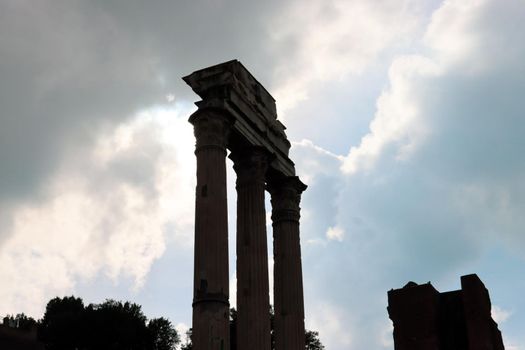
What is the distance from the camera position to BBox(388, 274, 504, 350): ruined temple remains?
19484mm

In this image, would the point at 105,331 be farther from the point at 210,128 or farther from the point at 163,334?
the point at 210,128

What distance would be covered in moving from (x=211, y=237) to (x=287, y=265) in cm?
615

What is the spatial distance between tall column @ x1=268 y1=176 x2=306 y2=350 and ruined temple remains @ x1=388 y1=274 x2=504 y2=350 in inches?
185

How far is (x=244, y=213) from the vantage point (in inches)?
923

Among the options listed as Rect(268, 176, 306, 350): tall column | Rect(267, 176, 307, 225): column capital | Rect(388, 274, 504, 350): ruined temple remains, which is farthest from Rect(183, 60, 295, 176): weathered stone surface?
Rect(388, 274, 504, 350): ruined temple remains

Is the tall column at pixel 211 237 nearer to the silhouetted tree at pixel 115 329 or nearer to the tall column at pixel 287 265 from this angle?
the tall column at pixel 287 265

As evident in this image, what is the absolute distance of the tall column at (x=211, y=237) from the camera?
61.5 ft

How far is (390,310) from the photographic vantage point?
20.3 meters

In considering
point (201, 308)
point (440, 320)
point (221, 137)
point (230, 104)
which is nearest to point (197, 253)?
point (201, 308)

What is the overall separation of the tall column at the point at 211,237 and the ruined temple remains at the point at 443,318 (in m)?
4.92

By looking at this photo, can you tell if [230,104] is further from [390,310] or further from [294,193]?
[390,310]

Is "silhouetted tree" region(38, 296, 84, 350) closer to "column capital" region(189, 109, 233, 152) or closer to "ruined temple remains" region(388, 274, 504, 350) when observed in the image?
"column capital" region(189, 109, 233, 152)

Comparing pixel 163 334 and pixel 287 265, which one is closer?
pixel 287 265

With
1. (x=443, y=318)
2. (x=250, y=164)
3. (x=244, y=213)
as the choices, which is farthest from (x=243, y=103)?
(x=443, y=318)
